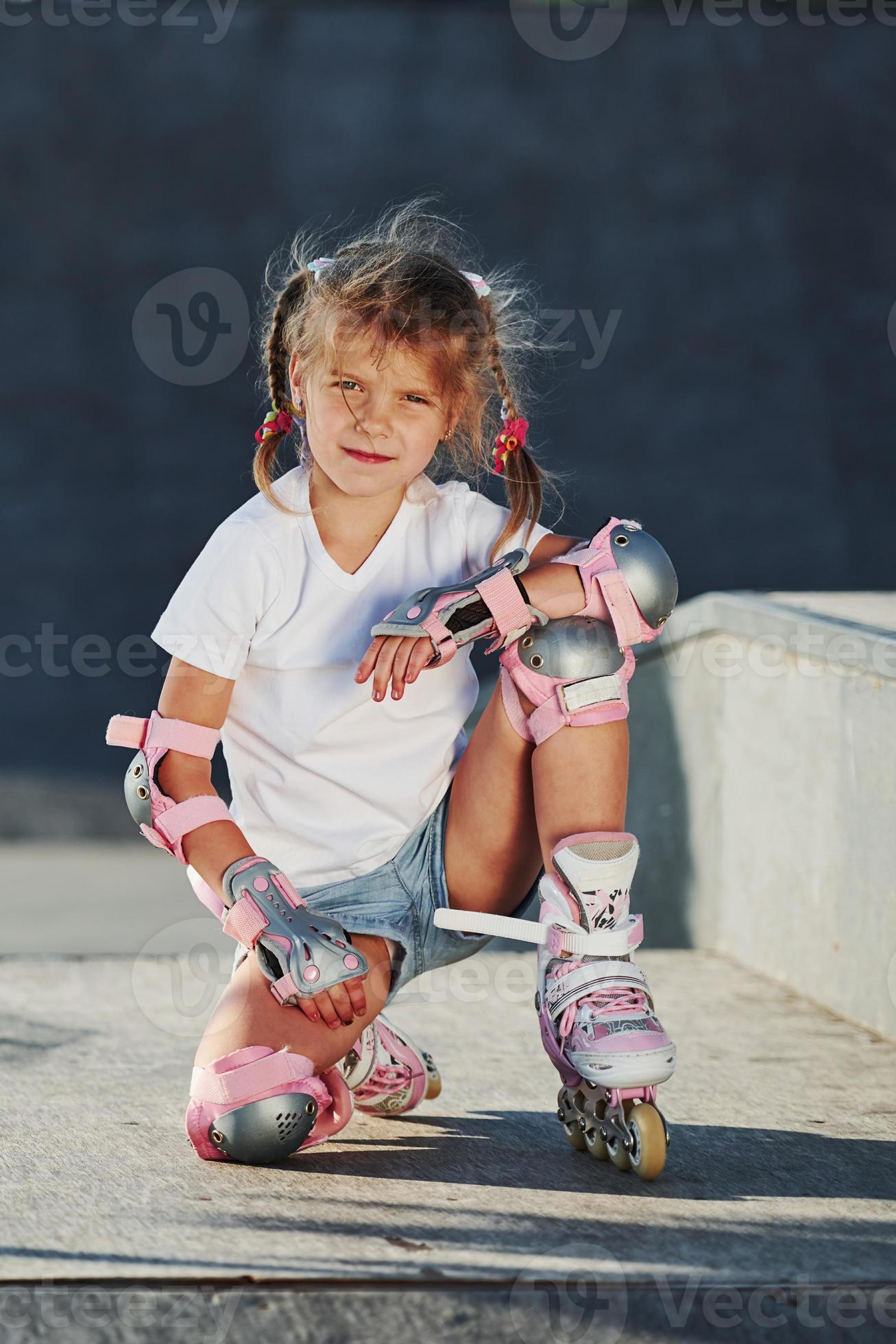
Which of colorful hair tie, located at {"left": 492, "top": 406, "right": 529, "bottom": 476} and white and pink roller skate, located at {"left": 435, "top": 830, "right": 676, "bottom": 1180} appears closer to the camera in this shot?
white and pink roller skate, located at {"left": 435, "top": 830, "right": 676, "bottom": 1180}

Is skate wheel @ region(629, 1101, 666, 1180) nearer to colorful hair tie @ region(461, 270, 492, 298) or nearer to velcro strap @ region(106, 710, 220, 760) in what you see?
velcro strap @ region(106, 710, 220, 760)

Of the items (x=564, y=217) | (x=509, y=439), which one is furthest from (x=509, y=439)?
(x=564, y=217)

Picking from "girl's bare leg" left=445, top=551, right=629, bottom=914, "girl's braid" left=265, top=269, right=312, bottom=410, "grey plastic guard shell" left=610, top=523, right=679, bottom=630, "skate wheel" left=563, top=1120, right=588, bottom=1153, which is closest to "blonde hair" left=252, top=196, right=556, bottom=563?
"girl's braid" left=265, top=269, right=312, bottom=410

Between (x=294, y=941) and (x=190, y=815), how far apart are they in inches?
8.4

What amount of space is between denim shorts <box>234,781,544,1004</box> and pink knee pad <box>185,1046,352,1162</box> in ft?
0.65

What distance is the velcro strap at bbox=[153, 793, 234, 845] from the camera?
186cm

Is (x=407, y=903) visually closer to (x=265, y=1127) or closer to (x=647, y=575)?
(x=265, y=1127)

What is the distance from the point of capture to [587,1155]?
5.97ft

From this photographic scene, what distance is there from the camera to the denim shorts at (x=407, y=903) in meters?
1.97

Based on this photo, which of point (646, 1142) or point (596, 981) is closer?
point (646, 1142)

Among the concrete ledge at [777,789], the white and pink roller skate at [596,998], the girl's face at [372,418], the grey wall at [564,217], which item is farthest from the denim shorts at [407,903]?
the grey wall at [564,217]

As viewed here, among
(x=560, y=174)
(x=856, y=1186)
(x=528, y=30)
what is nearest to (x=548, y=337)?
(x=560, y=174)

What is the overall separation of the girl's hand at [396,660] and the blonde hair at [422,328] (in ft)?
0.78

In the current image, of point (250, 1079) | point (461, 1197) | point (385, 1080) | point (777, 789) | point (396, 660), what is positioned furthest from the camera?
point (777, 789)
